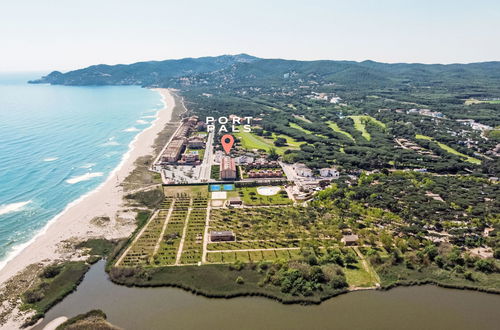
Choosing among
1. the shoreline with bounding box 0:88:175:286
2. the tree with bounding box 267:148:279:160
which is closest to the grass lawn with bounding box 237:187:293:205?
the shoreline with bounding box 0:88:175:286

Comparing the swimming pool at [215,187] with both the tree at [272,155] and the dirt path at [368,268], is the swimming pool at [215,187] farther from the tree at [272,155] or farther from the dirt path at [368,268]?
the dirt path at [368,268]

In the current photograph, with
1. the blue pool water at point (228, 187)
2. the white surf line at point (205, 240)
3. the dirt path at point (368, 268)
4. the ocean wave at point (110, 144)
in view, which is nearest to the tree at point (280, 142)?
the blue pool water at point (228, 187)

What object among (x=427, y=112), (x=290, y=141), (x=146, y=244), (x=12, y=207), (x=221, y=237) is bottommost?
(x=146, y=244)

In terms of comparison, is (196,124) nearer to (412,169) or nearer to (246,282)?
(412,169)

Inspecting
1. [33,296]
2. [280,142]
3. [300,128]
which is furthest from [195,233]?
[300,128]

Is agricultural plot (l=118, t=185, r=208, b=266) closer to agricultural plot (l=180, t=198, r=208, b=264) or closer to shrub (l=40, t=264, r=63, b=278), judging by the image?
agricultural plot (l=180, t=198, r=208, b=264)

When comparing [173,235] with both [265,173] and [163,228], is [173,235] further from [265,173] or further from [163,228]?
[265,173]
